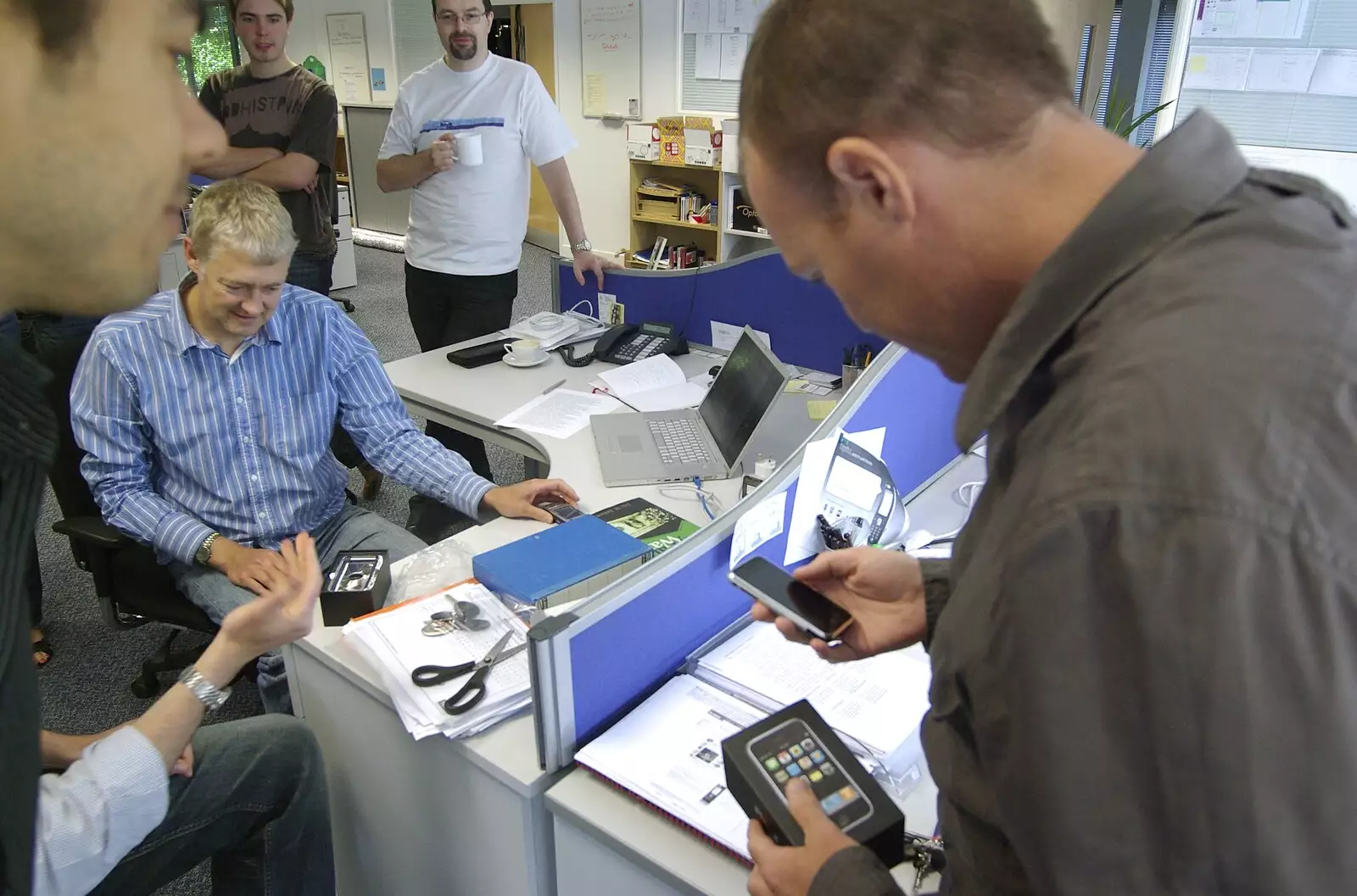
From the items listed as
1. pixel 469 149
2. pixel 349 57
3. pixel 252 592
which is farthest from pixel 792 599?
pixel 349 57

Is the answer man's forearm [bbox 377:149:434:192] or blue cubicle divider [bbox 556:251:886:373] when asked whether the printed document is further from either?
man's forearm [bbox 377:149:434:192]

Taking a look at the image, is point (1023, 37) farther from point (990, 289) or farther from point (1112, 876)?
point (1112, 876)

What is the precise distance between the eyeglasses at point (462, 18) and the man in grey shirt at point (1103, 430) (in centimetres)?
249

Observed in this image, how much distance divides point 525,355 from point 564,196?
2.76 ft

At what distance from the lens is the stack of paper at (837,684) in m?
1.15

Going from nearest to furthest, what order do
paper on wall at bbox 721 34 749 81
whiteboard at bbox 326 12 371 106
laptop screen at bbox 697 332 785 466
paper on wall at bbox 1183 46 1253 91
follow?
laptop screen at bbox 697 332 785 466 < paper on wall at bbox 1183 46 1253 91 < paper on wall at bbox 721 34 749 81 < whiteboard at bbox 326 12 371 106

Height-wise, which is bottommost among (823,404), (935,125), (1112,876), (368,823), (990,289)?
(368,823)

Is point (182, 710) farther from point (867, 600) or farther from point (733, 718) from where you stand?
point (867, 600)

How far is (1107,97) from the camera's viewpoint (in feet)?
13.6

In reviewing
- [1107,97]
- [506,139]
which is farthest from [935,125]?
[1107,97]

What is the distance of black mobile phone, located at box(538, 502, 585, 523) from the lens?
5.71 feet

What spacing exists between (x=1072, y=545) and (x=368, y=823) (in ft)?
4.37

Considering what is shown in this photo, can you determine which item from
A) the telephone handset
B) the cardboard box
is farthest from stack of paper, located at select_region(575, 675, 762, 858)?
the cardboard box

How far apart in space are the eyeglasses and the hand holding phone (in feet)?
7.94
